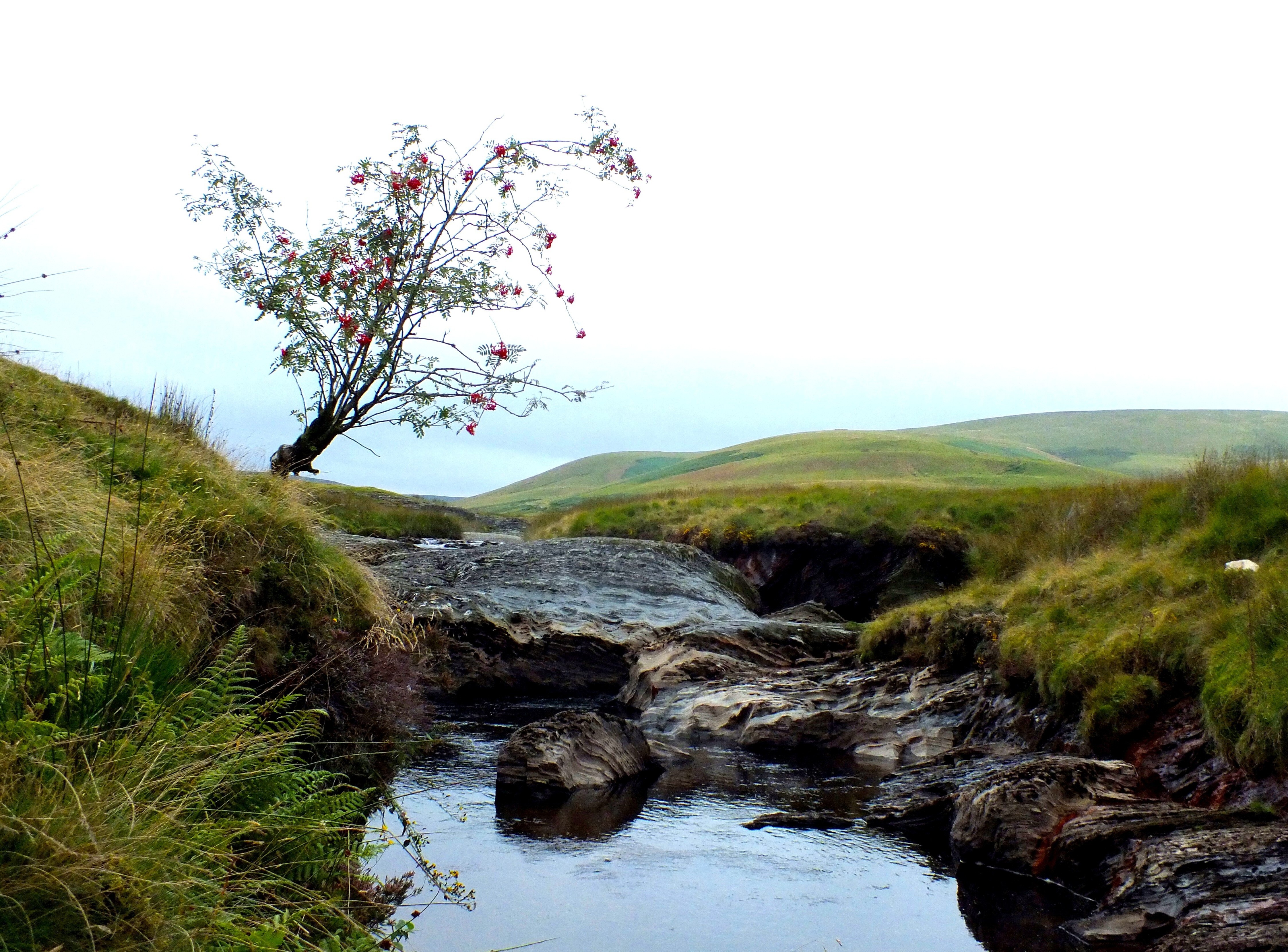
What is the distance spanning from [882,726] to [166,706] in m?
7.94

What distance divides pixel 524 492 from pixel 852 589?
157704 millimetres

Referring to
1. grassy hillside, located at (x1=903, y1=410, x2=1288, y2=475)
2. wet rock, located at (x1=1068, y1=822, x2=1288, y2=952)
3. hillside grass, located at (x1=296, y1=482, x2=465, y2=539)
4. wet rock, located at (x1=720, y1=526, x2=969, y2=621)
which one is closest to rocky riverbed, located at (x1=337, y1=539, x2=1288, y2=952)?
wet rock, located at (x1=1068, y1=822, x2=1288, y2=952)

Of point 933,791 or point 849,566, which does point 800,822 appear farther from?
point 849,566

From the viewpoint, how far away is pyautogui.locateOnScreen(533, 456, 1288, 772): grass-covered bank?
713 cm

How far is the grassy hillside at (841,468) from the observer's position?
63.0 m

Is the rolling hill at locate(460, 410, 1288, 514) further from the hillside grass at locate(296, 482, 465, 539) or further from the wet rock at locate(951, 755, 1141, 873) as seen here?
the wet rock at locate(951, 755, 1141, 873)

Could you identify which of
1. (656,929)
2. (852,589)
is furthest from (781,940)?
(852,589)

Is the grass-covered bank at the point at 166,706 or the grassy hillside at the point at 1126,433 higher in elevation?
the grassy hillside at the point at 1126,433

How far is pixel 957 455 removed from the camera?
82.2 meters

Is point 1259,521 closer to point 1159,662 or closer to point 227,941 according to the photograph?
point 1159,662

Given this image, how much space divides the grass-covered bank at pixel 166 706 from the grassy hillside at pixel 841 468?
74.7ft

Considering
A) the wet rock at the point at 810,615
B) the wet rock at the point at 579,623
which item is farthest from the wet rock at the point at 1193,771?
the wet rock at the point at 810,615

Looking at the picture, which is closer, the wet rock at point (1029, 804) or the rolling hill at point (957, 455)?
the wet rock at point (1029, 804)

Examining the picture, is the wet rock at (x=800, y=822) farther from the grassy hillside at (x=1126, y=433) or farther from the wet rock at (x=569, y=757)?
the grassy hillside at (x=1126, y=433)
